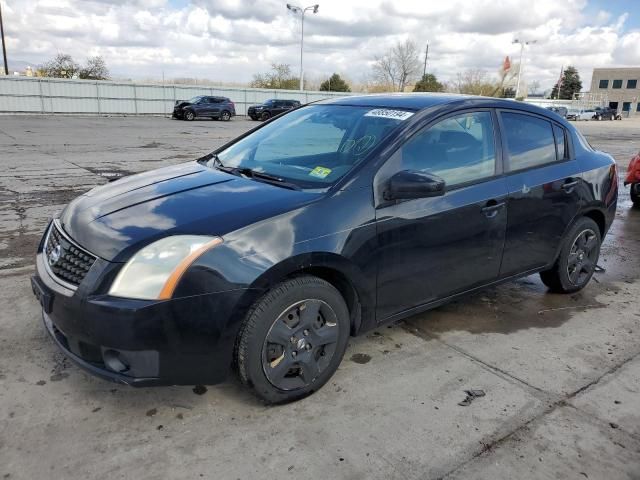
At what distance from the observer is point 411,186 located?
9.84 ft

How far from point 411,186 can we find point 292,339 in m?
1.08

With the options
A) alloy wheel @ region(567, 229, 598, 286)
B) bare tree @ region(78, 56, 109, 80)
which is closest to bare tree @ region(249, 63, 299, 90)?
bare tree @ region(78, 56, 109, 80)

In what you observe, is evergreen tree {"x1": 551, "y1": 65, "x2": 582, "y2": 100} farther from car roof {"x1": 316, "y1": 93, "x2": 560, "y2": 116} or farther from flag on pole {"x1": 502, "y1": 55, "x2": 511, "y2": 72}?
car roof {"x1": 316, "y1": 93, "x2": 560, "y2": 116}

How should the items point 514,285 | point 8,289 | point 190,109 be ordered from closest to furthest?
point 8,289 < point 514,285 < point 190,109

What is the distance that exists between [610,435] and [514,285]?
2315 mm

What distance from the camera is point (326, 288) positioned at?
2.86m

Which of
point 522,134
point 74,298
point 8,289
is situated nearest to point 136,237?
point 74,298

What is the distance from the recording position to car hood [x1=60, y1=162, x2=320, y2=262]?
2.57 meters

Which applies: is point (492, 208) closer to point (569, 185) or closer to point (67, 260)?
point (569, 185)

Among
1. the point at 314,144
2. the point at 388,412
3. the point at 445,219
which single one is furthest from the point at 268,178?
the point at 388,412

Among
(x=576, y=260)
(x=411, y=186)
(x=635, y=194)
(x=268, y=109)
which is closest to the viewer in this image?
(x=411, y=186)

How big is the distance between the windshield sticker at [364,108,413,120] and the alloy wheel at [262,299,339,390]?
135 cm

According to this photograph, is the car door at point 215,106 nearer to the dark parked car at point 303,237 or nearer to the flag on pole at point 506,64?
the dark parked car at point 303,237

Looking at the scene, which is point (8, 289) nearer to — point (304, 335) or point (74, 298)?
point (74, 298)
